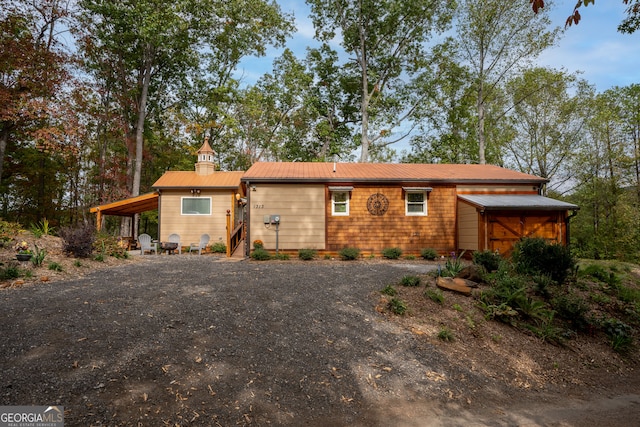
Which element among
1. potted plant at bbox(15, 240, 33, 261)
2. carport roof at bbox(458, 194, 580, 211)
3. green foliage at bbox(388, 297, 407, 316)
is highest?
carport roof at bbox(458, 194, 580, 211)

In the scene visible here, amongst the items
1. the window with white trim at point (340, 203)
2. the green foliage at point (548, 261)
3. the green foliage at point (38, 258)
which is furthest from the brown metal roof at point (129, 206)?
the green foliage at point (548, 261)

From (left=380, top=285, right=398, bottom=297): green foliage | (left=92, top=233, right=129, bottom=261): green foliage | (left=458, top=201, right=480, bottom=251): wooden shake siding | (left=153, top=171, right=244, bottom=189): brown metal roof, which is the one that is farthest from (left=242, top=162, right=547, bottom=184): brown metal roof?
(left=380, top=285, right=398, bottom=297): green foliage

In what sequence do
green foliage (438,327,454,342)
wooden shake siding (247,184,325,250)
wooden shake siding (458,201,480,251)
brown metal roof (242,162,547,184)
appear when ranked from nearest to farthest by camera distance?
1. green foliage (438,327,454,342)
2. wooden shake siding (458,201,480,251)
3. wooden shake siding (247,184,325,250)
4. brown metal roof (242,162,547,184)

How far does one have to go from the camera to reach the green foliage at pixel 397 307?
5.54 metres

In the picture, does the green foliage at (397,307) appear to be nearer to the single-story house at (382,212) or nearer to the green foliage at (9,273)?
the green foliage at (9,273)

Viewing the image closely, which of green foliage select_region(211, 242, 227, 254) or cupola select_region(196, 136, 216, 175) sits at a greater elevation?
cupola select_region(196, 136, 216, 175)

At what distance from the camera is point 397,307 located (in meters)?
5.59

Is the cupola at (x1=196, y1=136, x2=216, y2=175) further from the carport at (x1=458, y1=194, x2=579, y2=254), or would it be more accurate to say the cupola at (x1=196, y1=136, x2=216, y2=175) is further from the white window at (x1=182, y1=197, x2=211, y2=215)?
the carport at (x1=458, y1=194, x2=579, y2=254)

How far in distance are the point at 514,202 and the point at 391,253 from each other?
4972 mm

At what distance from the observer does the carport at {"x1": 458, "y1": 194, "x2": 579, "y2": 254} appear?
12.3 m

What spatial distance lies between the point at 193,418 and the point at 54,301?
3912 millimetres

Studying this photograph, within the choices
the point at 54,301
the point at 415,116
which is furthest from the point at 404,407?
the point at 415,116

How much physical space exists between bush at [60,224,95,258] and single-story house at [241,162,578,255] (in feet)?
16.8

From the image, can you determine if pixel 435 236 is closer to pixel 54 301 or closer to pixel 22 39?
pixel 54 301
